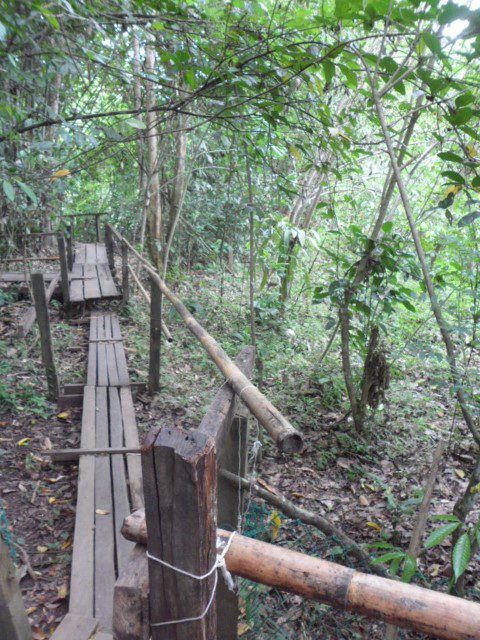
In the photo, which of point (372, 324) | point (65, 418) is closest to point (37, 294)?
point (65, 418)

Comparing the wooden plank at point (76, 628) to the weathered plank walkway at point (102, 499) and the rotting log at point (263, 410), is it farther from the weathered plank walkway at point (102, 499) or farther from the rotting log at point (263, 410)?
the rotting log at point (263, 410)

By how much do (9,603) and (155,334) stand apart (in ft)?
10.7

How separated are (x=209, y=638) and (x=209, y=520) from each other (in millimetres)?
382

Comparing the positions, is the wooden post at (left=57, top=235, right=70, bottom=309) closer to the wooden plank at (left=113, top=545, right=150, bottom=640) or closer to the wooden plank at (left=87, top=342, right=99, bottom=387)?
the wooden plank at (left=87, top=342, right=99, bottom=387)

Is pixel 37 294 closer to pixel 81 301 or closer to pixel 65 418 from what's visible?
pixel 65 418

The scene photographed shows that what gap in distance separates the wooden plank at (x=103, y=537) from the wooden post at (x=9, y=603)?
2.20 feet

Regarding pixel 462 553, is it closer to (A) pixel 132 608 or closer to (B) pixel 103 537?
(A) pixel 132 608

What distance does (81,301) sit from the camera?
706 cm

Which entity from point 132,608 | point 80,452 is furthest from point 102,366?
point 132,608

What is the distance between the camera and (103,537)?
2.86m

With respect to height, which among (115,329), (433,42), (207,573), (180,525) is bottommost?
(115,329)

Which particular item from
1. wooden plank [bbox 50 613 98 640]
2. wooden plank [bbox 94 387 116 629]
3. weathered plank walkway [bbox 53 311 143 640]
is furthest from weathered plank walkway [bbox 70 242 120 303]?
wooden plank [bbox 50 613 98 640]

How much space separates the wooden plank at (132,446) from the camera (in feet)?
10.6

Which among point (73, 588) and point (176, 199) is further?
point (176, 199)
